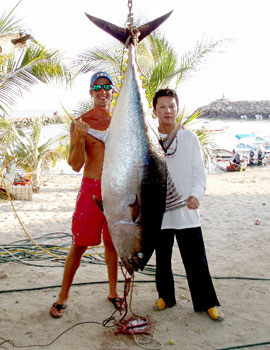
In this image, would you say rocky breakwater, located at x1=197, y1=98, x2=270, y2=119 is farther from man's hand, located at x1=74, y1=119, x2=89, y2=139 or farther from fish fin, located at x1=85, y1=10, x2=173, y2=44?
man's hand, located at x1=74, y1=119, x2=89, y2=139

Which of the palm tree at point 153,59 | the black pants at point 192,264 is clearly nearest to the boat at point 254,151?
the palm tree at point 153,59

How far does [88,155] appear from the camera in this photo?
276cm

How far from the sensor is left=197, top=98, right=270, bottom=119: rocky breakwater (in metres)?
70.9

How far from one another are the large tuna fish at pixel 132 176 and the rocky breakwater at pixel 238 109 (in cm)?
6851

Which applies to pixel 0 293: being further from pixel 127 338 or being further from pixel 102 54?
pixel 102 54

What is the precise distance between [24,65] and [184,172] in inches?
192

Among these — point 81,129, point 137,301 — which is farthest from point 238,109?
point 81,129

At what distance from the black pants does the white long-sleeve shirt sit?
0.27 ft

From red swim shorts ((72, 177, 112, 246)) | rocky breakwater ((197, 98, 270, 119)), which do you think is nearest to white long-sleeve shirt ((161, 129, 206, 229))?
red swim shorts ((72, 177, 112, 246))

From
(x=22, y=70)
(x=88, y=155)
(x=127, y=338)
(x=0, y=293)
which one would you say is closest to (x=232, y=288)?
(x=127, y=338)

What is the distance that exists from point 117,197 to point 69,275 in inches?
47.7

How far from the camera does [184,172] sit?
2701mm

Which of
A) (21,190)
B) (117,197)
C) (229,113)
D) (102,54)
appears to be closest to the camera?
(117,197)

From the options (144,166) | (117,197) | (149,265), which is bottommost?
(149,265)
